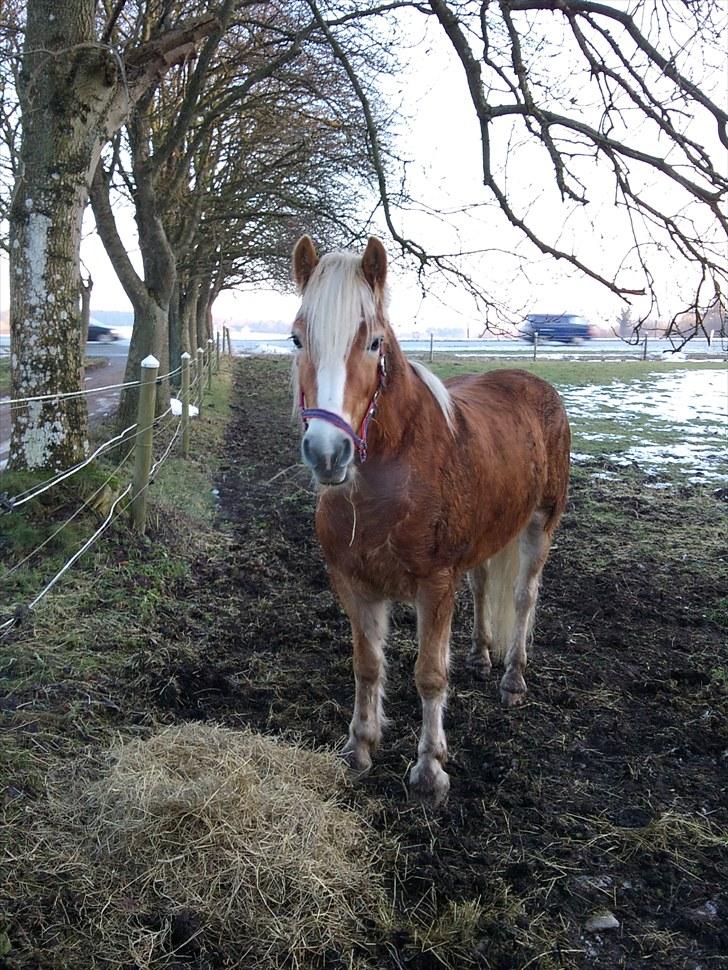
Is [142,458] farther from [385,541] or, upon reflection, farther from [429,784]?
[429,784]

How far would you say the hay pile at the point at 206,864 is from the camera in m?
2.26

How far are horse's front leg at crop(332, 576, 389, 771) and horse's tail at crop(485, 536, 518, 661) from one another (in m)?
1.14

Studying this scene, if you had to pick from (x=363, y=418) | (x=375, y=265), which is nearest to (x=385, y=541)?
(x=363, y=418)

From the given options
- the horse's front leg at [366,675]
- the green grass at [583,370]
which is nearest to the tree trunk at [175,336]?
the green grass at [583,370]

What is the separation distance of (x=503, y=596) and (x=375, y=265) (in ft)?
7.39

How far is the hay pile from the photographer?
88.8 inches

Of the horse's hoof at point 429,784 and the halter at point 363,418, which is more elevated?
the halter at point 363,418

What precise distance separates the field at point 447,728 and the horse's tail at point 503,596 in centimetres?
24

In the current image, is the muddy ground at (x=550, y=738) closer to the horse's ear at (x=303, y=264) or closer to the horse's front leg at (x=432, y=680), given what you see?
the horse's front leg at (x=432, y=680)

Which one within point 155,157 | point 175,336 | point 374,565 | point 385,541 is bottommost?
point 374,565

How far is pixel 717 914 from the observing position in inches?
98.8

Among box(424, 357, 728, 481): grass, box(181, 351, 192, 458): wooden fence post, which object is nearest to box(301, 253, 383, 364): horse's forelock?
box(181, 351, 192, 458): wooden fence post

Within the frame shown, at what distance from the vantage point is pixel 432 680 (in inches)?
127

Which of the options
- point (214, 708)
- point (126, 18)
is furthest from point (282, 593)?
point (126, 18)
